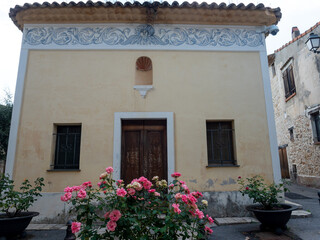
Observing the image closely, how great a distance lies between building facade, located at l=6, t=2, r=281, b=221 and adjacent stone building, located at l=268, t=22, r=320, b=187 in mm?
5183

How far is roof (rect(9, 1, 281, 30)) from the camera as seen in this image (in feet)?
17.6

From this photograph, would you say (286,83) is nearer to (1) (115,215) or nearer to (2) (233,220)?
(2) (233,220)

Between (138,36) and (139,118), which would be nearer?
(139,118)

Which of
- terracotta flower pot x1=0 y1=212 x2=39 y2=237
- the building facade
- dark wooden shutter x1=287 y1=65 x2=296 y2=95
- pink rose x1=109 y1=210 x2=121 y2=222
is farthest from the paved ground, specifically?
dark wooden shutter x1=287 y1=65 x2=296 y2=95

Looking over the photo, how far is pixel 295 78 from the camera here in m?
10.7

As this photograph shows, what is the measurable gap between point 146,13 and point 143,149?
3374mm

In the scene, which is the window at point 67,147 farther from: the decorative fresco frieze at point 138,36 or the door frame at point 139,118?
the decorative fresco frieze at point 138,36

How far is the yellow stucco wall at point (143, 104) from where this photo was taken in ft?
16.6

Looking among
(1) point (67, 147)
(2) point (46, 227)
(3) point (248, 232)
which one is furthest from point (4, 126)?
(3) point (248, 232)

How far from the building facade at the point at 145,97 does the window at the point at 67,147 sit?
0.08ft

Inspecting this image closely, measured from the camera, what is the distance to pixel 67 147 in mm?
5270

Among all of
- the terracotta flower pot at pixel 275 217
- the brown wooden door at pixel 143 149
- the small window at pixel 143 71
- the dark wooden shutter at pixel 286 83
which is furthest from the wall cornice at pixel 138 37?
the dark wooden shutter at pixel 286 83

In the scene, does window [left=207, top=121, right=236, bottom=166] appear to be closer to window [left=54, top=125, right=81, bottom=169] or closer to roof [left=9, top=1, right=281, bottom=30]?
roof [left=9, top=1, right=281, bottom=30]

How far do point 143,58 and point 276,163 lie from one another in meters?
4.12
